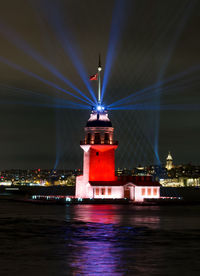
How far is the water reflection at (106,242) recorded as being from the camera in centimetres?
2652

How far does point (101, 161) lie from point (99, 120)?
19.1 ft

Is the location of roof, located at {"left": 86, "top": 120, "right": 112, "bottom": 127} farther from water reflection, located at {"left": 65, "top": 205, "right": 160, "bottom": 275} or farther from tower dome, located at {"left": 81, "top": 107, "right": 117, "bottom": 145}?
water reflection, located at {"left": 65, "top": 205, "right": 160, "bottom": 275}

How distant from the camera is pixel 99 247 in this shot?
33062 millimetres

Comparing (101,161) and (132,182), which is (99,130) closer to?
(101,161)

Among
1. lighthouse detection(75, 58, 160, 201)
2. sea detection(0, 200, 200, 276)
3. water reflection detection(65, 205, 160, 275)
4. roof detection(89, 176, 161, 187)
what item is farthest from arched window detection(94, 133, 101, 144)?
sea detection(0, 200, 200, 276)

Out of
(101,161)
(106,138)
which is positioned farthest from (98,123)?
(101,161)

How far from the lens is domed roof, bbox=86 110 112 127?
8060 cm

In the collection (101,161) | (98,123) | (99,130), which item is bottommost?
(101,161)

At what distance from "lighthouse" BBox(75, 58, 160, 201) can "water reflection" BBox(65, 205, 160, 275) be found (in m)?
23.0

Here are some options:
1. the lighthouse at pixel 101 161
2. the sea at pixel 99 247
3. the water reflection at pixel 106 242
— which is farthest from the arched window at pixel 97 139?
the sea at pixel 99 247

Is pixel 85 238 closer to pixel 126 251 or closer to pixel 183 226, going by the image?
pixel 126 251

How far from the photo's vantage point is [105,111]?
8144 centimetres

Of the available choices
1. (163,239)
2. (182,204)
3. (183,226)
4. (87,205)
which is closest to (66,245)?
(163,239)

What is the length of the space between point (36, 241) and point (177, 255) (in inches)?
390
